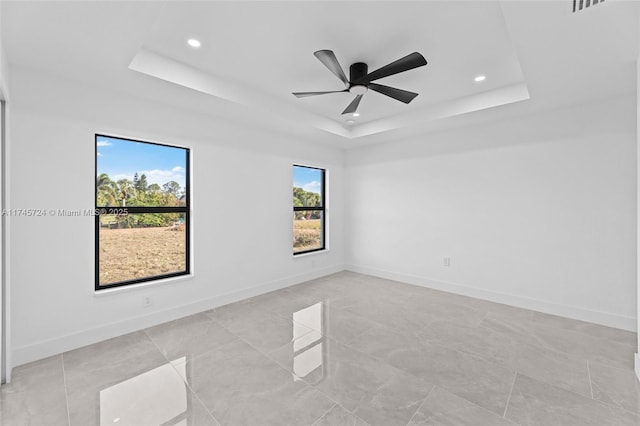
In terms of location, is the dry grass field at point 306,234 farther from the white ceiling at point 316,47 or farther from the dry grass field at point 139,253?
the white ceiling at point 316,47

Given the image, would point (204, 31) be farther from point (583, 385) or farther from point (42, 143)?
point (583, 385)

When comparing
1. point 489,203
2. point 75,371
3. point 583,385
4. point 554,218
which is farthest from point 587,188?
point 75,371

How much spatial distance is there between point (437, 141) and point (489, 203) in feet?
4.03

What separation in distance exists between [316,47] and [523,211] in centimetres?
329

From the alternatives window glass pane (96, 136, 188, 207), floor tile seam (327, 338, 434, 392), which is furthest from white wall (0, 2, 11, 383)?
floor tile seam (327, 338, 434, 392)

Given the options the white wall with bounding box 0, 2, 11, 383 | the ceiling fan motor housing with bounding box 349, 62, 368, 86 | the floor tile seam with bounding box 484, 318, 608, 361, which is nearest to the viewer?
the white wall with bounding box 0, 2, 11, 383

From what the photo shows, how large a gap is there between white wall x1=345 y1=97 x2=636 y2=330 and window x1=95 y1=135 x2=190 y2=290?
10.9 ft

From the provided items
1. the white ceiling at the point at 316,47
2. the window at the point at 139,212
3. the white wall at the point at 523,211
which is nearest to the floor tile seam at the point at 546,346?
the white wall at the point at 523,211

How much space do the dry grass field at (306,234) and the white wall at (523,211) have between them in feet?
3.66

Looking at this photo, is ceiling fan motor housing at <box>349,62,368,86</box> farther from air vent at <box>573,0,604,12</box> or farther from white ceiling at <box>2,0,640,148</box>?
air vent at <box>573,0,604,12</box>

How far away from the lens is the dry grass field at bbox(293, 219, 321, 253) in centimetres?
495

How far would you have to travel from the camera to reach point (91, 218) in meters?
2.72

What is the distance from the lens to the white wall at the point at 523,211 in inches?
123

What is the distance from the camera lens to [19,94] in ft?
7.79
